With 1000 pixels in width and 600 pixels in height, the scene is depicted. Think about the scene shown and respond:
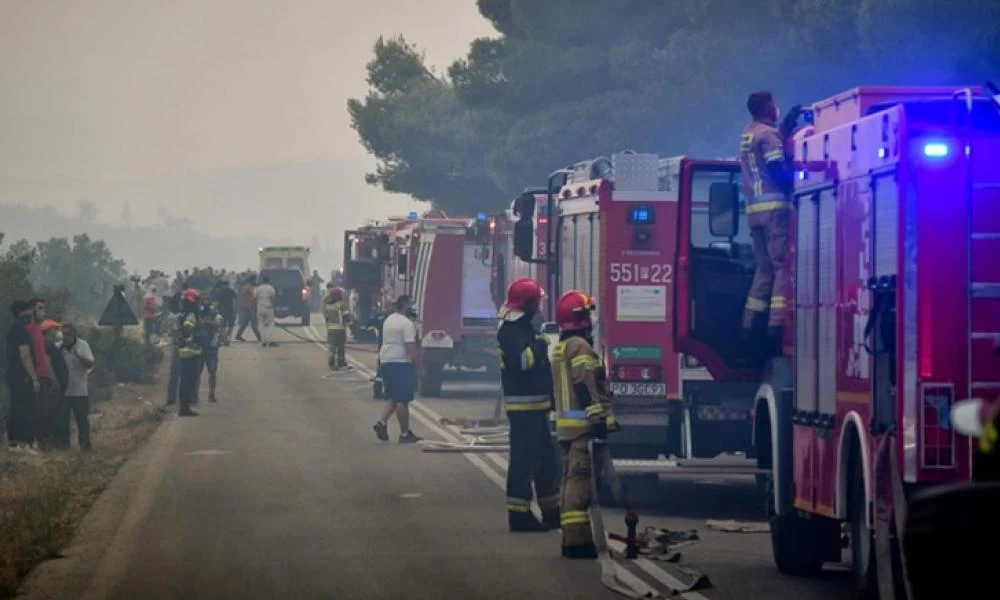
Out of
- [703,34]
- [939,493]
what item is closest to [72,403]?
Result: [939,493]

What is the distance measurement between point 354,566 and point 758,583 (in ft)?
9.00

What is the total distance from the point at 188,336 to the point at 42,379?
518 cm

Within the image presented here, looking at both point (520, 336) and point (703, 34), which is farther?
point (703, 34)

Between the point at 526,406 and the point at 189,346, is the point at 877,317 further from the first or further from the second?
the point at 189,346

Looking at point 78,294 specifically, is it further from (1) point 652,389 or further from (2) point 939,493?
(2) point 939,493

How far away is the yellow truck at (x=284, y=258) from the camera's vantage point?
68.9m

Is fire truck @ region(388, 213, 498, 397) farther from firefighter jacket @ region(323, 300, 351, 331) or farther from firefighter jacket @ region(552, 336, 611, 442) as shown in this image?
firefighter jacket @ region(552, 336, 611, 442)

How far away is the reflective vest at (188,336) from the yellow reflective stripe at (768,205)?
50.5ft

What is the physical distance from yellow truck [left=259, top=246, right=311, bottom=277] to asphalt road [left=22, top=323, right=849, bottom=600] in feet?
143

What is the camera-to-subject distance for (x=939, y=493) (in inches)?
186

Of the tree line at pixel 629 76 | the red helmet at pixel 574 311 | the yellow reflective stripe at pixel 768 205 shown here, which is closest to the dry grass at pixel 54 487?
the red helmet at pixel 574 311

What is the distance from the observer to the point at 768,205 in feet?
39.9

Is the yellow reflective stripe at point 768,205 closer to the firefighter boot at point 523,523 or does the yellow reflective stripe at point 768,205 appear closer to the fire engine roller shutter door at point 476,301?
the firefighter boot at point 523,523

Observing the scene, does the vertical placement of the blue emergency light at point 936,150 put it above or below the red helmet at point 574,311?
above
